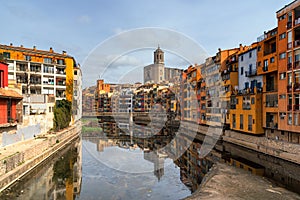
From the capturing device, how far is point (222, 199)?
15156mm

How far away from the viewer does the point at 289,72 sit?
2691 centimetres

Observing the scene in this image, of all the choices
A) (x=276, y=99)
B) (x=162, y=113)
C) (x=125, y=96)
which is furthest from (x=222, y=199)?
(x=125, y=96)

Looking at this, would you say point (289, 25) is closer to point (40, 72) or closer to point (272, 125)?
point (272, 125)

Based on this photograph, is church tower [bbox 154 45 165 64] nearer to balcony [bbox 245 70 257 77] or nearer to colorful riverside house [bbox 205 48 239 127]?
colorful riverside house [bbox 205 48 239 127]

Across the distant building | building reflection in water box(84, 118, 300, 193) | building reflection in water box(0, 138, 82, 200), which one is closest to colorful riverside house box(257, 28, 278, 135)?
building reflection in water box(84, 118, 300, 193)

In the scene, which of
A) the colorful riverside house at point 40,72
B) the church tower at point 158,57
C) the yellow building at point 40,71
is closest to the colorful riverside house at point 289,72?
the colorful riverside house at point 40,72

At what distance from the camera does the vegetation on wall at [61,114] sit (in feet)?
135

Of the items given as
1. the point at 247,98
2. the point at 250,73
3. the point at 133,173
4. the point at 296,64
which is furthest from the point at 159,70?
the point at 133,173

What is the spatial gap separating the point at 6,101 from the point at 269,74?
105ft

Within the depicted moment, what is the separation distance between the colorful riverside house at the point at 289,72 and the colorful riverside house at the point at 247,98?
4.52m

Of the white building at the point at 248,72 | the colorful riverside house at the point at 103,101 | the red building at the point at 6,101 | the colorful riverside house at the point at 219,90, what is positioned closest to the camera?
the red building at the point at 6,101

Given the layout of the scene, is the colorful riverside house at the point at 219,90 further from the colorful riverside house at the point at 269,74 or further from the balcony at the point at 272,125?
the balcony at the point at 272,125

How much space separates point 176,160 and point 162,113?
56557 mm

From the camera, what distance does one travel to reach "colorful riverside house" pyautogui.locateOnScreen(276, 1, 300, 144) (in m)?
25.9
